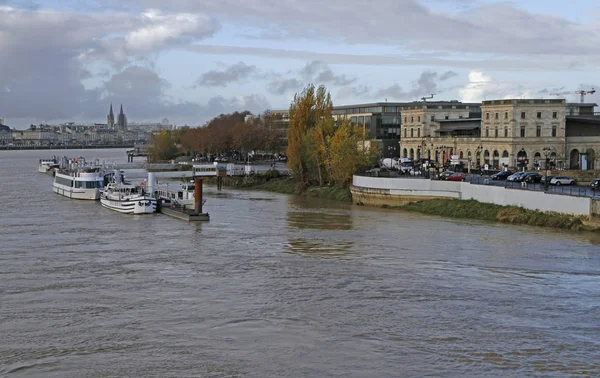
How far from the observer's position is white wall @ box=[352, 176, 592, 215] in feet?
115

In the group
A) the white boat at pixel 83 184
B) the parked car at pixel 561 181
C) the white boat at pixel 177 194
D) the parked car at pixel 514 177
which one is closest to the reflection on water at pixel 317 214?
the white boat at pixel 177 194

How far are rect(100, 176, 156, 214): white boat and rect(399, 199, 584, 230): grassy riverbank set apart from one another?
1488cm

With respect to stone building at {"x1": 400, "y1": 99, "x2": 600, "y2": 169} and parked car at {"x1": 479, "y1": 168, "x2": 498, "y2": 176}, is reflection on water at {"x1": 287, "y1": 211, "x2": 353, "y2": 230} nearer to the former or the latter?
parked car at {"x1": 479, "y1": 168, "x2": 498, "y2": 176}

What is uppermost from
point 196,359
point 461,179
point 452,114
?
point 452,114

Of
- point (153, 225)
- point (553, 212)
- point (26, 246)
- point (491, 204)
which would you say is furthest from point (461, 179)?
point (26, 246)

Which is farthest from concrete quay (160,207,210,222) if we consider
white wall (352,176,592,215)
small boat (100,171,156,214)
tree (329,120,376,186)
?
tree (329,120,376,186)

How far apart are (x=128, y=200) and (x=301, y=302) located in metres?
27.8

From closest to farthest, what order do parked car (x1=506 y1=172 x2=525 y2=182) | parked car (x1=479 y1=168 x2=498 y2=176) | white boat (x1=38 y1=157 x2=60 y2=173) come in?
parked car (x1=506 y1=172 x2=525 y2=182) → parked car (x1=479 y1=168 x2=498 y2=176) → white boat (x1=38 y1=157 x2=60 y2=173)

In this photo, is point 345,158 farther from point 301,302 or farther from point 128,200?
point 301,302

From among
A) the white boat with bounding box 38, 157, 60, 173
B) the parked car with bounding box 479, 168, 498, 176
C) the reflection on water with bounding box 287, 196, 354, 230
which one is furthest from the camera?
the white boat with bounding box 38, 157, 60, 173

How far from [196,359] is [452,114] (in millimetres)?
62055

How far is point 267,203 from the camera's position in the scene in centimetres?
5044

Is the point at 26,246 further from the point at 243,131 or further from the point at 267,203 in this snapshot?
the point at 243,131

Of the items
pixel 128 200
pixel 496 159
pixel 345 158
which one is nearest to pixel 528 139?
pixel 496 159
